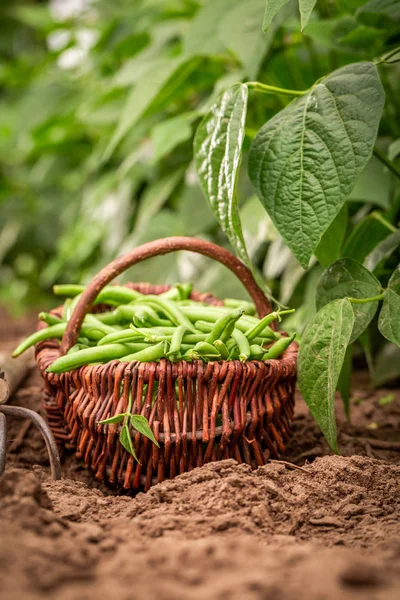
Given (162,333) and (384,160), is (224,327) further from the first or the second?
(384,160)

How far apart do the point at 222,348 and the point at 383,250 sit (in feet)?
1.57

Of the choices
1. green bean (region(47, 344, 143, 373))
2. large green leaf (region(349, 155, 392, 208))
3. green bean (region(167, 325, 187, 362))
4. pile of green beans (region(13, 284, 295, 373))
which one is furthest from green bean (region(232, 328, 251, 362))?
large green leaf (region(349, 155, 392, 208))

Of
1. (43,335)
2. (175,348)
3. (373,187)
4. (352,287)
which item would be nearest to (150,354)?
(175,348)

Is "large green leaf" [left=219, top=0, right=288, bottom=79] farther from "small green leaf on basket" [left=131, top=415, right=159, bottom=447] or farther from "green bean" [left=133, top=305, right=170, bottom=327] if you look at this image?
"small green leaf on basket" [left=131, top=415, right=159, bottom=447]

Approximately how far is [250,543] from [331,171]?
655 mm

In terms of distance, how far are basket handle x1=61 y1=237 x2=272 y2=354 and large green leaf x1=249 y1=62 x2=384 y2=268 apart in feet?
0.54

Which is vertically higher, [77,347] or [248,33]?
[248,33]

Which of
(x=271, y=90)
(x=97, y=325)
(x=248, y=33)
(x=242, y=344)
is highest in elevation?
(x=248, y=33)

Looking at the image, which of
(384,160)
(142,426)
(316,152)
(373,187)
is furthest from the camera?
(373,187)

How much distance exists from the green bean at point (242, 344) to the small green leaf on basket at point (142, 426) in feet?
0.63

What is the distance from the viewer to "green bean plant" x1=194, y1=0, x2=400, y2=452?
1.14 meters

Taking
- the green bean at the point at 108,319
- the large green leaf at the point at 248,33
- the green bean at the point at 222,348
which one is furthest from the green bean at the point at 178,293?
the large green leaf at the point at 248,33

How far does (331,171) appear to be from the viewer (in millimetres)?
1157

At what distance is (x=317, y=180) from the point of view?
1162 millimetres
